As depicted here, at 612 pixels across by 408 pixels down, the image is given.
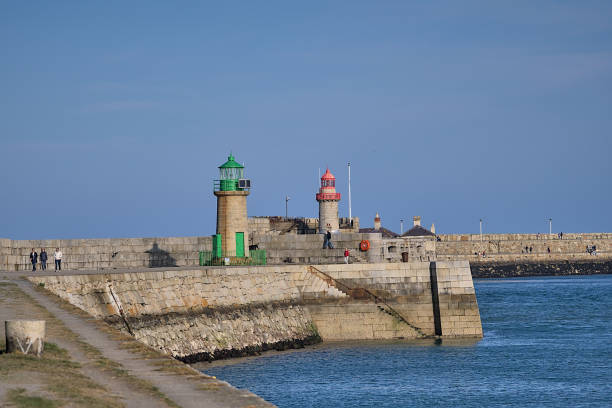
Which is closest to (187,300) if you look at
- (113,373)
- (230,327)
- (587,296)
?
(230,327)

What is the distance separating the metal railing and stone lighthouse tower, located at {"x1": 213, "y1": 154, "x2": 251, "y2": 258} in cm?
13

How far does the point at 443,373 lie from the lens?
30.2m

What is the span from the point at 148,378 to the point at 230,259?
2715cm

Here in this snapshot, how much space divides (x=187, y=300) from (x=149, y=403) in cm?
1849

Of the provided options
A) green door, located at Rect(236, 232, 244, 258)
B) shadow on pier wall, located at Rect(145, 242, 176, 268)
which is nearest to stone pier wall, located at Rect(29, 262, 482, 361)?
green door, located at Rect(236, 232, 244, 258)

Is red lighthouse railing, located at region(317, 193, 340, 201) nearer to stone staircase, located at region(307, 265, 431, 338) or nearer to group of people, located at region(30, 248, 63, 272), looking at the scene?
stone staircase, located at region(307, 265, 431, 338)

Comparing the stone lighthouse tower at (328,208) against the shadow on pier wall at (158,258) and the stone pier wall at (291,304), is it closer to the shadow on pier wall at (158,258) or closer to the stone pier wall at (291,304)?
the shadow on pier wall at (158,258)

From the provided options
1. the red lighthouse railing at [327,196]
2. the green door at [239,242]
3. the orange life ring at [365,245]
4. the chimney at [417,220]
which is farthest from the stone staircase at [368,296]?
the chimney at [417,220]

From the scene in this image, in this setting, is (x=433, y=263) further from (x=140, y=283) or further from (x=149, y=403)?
(x=149, y=403)

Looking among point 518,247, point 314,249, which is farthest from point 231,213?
point 518,247

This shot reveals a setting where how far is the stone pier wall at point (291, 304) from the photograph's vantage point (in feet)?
96.8

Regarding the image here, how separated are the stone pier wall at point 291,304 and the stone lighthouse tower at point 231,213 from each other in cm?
455

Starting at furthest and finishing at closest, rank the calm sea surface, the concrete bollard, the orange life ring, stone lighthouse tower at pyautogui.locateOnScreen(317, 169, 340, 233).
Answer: stone lighthouse tower at pyautogui.locateOnScreen(317, 169, 340, 233) → the orange life ring → the calm sea surface → the concrete bollard

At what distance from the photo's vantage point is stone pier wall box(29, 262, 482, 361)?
29516 millimetres
